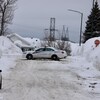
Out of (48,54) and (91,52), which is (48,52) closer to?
(48,54)

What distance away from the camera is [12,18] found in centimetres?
7206

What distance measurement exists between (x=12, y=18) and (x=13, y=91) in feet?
Answer: 187

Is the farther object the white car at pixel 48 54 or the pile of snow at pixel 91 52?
the white car at pixel 48 54

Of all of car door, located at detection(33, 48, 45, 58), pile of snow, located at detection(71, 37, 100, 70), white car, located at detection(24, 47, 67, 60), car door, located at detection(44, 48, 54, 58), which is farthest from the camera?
car door, located at detection(33, 48, 45, 58)

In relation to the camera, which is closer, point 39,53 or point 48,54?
point 48,54

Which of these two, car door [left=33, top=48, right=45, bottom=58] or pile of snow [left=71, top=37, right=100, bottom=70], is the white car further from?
pile of snow [left=71, top=37, right=100, bottom=70]

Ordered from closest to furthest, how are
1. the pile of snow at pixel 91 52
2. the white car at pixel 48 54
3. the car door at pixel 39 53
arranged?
1. the pile of snow at pixel 91 52
2. the white car at pixel 48 54
3. the car door at pixel 39 53

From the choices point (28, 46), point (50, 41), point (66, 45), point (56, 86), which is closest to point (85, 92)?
point (56, 86)

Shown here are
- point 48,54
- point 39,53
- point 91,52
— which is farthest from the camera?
point 39,53

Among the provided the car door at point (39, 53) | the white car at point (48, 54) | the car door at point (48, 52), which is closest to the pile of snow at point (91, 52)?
the white car at point (48, 54)

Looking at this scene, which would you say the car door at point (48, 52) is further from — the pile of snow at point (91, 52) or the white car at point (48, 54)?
the pile of snow at point (91, 52)

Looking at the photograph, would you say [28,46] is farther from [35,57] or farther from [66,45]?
[35,57]

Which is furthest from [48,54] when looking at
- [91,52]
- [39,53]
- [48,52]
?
[91,52]

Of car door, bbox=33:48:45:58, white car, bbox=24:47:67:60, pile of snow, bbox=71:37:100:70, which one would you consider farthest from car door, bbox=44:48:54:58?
pile of snow, bbox=71:37:100:70
